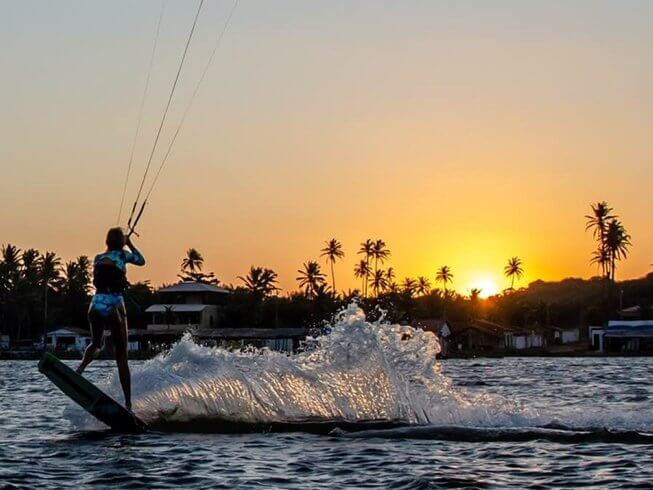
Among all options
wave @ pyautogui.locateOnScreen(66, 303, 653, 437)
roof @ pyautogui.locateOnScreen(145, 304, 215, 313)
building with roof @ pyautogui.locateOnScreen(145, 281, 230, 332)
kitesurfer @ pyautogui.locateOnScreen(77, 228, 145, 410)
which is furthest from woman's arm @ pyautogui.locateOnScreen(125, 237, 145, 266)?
roof @ pyautogui.locateOnScreen(145, 304, 215, 313)

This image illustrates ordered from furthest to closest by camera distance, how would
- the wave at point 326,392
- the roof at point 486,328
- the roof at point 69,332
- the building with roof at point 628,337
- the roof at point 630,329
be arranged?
the roof at point 69,332 → the roof at point 486,328 → the building with roof at point 628,337 → the roof at point 630,329 → the wave at point 326,392

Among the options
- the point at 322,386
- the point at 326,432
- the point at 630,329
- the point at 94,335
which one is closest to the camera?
the point at 94,335

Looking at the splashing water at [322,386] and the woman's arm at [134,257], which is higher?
the woman's arm at [134,257]

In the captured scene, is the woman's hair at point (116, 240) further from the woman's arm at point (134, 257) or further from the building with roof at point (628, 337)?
the building with roof at point (628, 337)

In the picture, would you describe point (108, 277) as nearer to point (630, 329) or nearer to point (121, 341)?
point (121, 341)

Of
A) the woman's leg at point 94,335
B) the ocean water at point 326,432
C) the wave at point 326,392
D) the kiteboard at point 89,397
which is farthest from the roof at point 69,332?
the woman's leg at point 94,335

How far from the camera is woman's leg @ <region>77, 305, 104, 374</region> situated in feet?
52.6

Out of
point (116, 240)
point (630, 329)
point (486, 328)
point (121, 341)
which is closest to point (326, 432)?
point (121, 341)

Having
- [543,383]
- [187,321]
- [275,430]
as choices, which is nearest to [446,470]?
[275,430]

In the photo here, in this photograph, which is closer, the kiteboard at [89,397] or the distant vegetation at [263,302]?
the kiteboard at [89,397]

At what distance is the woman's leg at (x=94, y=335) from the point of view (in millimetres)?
16031

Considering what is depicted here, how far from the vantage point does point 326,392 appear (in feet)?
62.7

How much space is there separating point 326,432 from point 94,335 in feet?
11.9

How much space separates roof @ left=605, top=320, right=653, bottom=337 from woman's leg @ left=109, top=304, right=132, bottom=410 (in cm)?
9773
